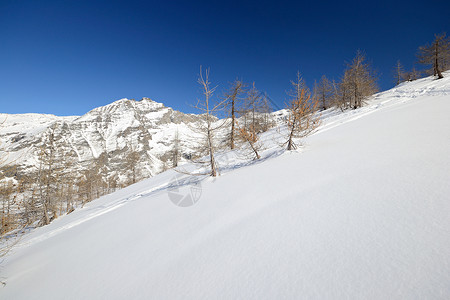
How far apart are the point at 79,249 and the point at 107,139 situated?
6791 inches

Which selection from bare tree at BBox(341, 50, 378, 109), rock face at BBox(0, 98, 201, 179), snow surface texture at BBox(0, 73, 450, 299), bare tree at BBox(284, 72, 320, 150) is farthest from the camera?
rock face at BBox(0, 98, 201, 179)

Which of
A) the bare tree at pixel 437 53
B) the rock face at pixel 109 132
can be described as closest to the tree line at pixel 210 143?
the bare tree at pixel 437 53

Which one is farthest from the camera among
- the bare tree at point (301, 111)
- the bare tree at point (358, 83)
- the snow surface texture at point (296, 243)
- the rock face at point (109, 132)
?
the rock face at point (109, 132)

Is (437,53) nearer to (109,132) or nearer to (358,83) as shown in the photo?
(358,83)

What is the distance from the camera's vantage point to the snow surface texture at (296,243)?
160 centimetres

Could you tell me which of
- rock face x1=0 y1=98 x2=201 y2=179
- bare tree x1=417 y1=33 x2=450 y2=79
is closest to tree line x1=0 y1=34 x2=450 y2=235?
bare tree x1=417 y1=33 x2=450 y2=79

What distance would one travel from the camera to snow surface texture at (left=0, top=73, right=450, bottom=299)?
1.60 metres

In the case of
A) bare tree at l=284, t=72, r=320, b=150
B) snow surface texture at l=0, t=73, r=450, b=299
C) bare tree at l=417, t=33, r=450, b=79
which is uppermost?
bare tree at l=417, t=33, r=450, b=79

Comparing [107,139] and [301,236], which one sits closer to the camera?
[301,236]

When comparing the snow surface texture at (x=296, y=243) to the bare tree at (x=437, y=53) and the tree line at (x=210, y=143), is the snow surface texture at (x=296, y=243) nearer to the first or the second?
the tree line at (x=210, y=143)

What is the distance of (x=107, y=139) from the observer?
143 meters

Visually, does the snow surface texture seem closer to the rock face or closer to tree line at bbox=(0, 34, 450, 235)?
tree line at bbox=(0, 34, 450, 235)

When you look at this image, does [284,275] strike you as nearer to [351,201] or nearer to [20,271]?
[351,201]

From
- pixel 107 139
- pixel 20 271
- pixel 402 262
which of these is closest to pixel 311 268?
pixel 402 262
